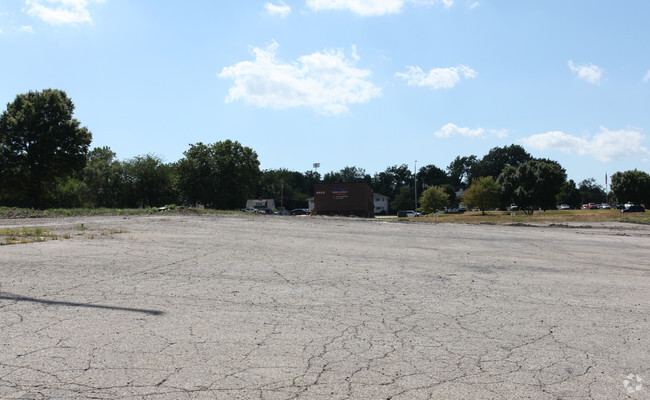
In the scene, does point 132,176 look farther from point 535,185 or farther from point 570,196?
point 570,196

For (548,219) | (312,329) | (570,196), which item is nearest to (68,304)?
(312,329)

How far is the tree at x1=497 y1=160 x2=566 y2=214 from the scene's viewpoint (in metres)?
76.4

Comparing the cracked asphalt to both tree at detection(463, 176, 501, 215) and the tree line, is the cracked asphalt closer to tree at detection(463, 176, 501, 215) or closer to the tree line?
the tree line

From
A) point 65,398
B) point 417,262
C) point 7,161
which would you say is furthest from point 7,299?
point 7,161

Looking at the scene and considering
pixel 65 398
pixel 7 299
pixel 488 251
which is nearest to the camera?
pixel 65 398

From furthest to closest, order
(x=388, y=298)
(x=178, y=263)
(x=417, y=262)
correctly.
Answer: (x=417, y=262), (x=178, y=263), (x=388, y=298)

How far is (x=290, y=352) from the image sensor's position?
4.67 meters

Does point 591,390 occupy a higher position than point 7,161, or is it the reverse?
point 7,161

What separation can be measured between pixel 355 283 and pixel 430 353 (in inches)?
147

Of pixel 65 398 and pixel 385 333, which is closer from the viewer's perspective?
pixel 65 398

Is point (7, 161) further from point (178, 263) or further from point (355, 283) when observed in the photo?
point (355, 283)
